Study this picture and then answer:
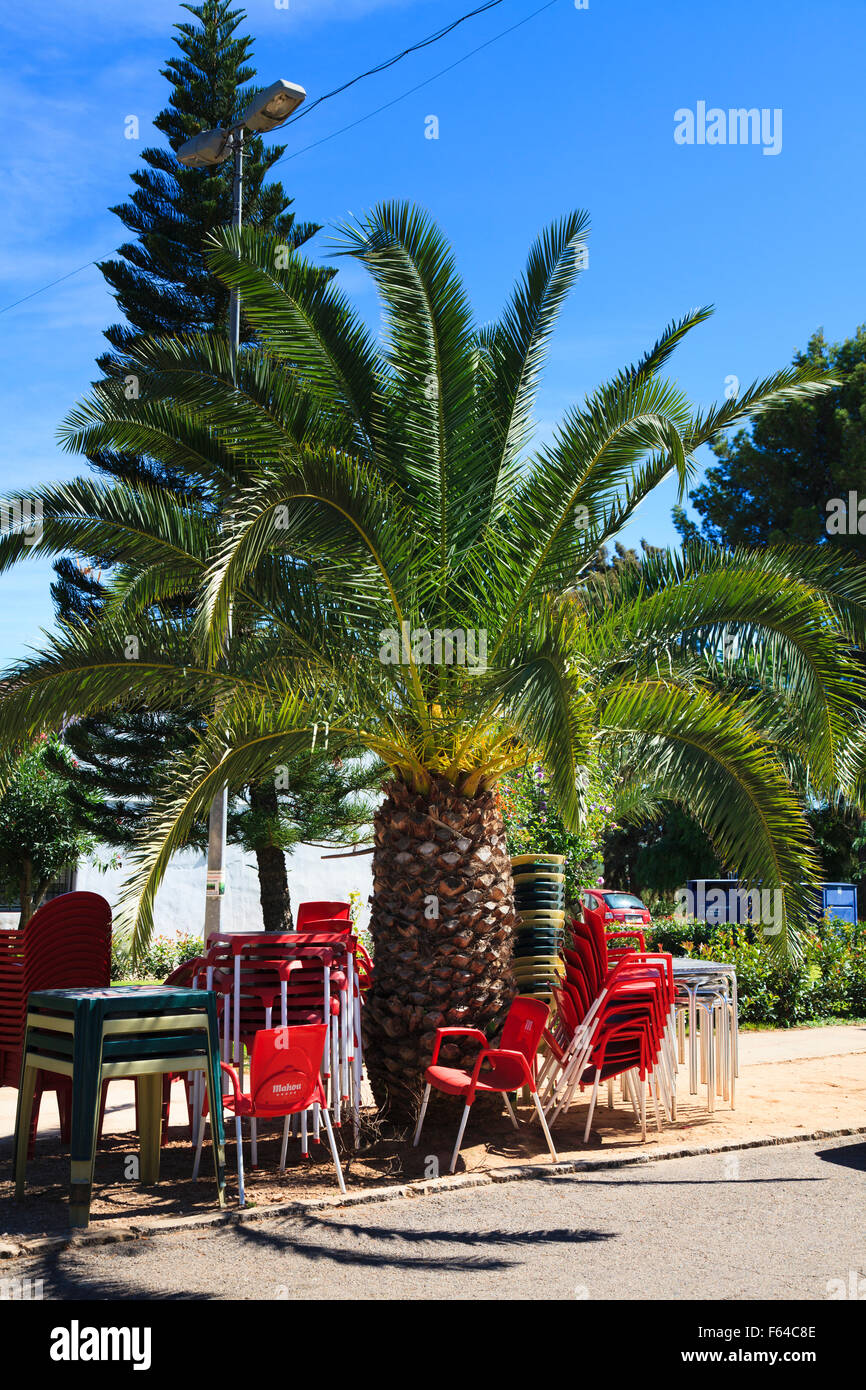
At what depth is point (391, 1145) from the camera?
7266 millimetres

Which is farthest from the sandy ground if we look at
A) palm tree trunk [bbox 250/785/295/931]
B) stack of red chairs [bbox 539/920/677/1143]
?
palm tree trunk [bbox 250/785/295/931]

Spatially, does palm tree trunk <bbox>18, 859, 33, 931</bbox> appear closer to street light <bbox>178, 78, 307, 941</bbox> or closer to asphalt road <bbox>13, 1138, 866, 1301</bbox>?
street light <bbox>178, 78, 307, 941</bbox>

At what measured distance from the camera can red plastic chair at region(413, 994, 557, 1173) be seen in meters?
6.75

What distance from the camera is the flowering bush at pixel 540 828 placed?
1347 cm

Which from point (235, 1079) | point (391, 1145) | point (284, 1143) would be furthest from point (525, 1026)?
point (235, 1079)

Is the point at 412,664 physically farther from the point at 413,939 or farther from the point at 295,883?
the point at 295,883

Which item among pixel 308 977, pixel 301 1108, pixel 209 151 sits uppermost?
pixel 209 151

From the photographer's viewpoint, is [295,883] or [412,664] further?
[295,883]

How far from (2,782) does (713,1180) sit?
5.19 metres

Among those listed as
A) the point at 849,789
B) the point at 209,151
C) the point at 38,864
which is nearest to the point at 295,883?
the point at 38,864

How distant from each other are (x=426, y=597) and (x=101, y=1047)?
3.40m

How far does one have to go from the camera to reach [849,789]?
7.84m

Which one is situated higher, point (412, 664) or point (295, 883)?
point (412, 664)

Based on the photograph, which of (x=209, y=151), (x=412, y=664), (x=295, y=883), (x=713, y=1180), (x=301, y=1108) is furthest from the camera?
(x=295, y=883)
